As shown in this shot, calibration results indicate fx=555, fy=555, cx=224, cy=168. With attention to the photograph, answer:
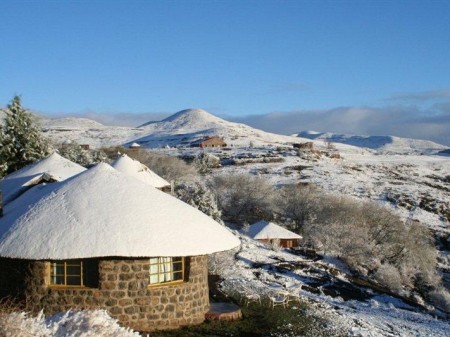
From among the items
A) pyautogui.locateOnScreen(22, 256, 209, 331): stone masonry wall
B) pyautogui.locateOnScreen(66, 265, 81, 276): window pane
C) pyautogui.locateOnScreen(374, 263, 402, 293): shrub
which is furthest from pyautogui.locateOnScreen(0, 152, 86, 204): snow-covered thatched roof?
pyautogui.locateOnScreen(374, 263, 402, 293): shrub

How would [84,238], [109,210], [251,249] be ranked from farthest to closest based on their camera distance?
[251,249]
[109,210]
[84,238]

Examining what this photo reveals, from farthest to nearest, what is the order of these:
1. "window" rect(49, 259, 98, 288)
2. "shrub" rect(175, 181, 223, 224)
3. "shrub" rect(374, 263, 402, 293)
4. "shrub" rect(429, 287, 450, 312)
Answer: "shrub" rect(175, 181, 223, 224), "shrub" rect(374, 263, 402, 293), "shrub" rect(429, 287, 450, 312), "window" rect(49, 259, 98, 288)

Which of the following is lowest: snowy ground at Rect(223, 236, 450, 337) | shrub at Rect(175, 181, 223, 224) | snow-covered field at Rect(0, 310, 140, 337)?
snowy ground at Rect(223, 236, 450, 337)

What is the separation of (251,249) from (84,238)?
22.1 metres

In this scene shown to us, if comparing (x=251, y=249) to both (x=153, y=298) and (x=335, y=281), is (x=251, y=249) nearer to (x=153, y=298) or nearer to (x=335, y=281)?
(x=335, y=281)

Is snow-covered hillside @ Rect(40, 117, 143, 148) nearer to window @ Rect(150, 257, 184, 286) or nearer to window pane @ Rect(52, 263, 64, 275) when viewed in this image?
window @ Rect(150, 257, 184, 286)

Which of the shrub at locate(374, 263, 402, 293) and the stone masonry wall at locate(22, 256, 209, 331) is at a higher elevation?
the stone masonry wall at locate(22, 256, 209, 331)

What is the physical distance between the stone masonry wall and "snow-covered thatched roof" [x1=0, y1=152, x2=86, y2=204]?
22.5ft

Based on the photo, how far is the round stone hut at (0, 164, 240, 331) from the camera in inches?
564

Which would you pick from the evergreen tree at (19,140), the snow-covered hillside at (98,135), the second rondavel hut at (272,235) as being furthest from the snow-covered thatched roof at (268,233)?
the snow-covered hillside at (98,135)

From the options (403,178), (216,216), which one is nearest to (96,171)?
(216,216)

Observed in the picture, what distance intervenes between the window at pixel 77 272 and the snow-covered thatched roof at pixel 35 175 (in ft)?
22.8

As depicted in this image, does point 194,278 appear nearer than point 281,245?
Yes

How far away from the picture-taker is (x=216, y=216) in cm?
4178
